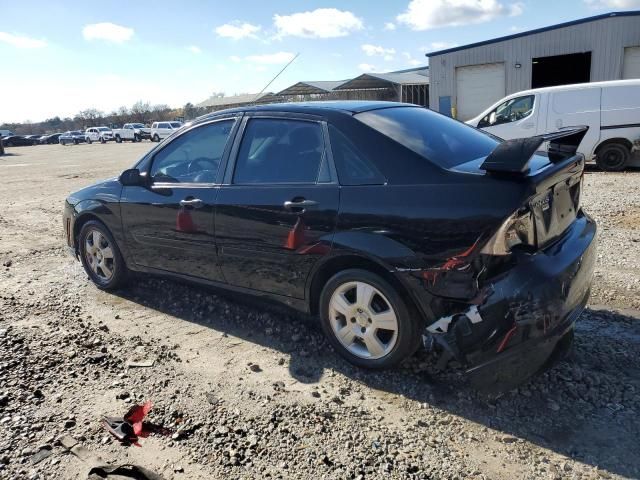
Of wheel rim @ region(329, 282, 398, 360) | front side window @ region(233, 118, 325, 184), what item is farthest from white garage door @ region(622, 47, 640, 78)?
wheel rim @ region(329, 282, 398, 360)

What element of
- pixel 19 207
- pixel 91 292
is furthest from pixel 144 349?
pixel 19 207

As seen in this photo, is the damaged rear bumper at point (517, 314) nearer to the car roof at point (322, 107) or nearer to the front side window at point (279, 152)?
the front side window at point (279, 152)

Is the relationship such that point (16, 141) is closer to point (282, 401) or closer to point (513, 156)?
point (282, 401)

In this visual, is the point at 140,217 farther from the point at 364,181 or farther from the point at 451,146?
the point at 451,146

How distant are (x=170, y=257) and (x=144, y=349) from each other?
84 cm

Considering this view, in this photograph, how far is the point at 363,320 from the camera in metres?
3.18

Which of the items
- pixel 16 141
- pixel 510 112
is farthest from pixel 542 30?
pixel 16 141

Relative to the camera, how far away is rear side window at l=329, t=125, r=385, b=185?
304cm

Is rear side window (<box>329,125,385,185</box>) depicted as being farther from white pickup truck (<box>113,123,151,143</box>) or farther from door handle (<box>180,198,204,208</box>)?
white pickup truck (<box>113,123,151,143</box>)

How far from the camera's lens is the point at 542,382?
2.97 metres

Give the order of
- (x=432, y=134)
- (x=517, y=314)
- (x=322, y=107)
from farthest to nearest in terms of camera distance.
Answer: (x=322, y=107) → (x=432, y=134) → (x=517, y=314)

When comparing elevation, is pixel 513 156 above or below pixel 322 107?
below

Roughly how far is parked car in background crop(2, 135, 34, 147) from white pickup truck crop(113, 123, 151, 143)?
45.9ft

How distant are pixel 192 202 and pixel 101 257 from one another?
1.67 metres
